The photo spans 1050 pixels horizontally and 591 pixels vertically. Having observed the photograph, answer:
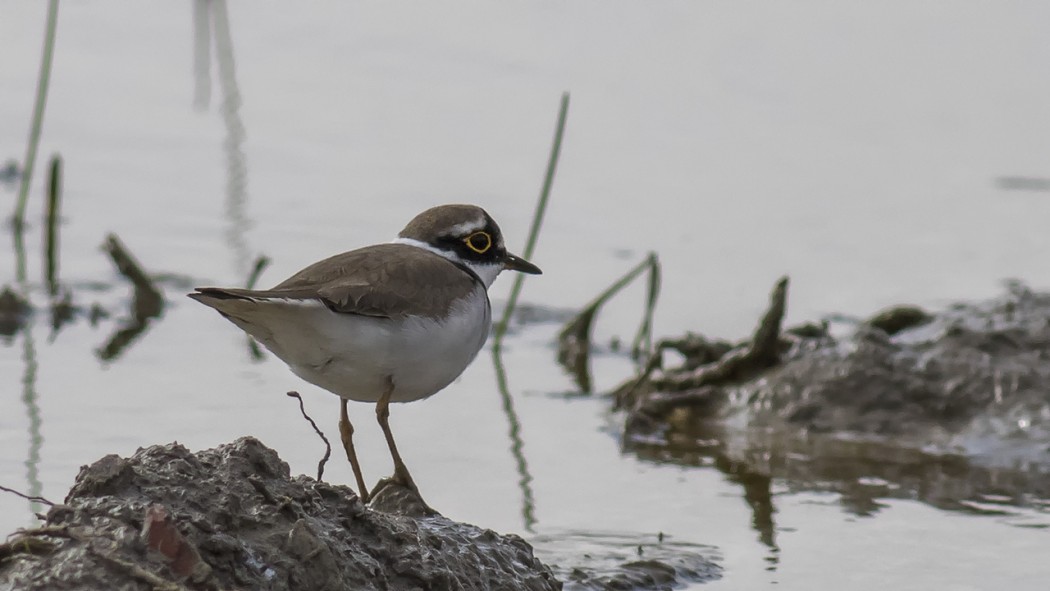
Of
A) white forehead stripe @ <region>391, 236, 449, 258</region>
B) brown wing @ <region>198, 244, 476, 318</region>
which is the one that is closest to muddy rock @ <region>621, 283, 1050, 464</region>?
white forehead stripe @ <region>391, 236, 449, 258</region>

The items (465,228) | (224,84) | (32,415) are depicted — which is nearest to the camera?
(465,228)

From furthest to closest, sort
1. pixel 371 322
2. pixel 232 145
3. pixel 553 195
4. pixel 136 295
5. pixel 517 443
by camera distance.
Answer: pixel 232 145, pixel 553 195, pixel 136 295, pixel 517 443, pixel 371 322

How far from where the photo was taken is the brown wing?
555 centimetres

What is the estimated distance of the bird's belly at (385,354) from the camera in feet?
18.4

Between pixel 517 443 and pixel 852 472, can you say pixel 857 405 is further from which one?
pixel 517 443

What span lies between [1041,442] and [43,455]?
4.32 meters

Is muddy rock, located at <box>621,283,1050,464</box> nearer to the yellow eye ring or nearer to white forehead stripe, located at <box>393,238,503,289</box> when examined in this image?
white forehead stripe, located at <box>393,238,503,289</box>

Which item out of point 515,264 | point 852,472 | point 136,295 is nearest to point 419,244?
point 515,264

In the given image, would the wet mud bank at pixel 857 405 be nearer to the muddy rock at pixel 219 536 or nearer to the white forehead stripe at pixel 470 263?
the white forehead stripe at pixel 470 263

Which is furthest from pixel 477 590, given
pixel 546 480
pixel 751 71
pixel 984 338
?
pixel 751 71

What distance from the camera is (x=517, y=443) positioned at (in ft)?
24.9

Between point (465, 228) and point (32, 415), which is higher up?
point (465, 228)

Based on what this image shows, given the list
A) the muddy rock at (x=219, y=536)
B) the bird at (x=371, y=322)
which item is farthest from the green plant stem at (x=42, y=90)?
the muddy rock at (x=219, y=536)

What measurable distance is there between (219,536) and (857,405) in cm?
449
